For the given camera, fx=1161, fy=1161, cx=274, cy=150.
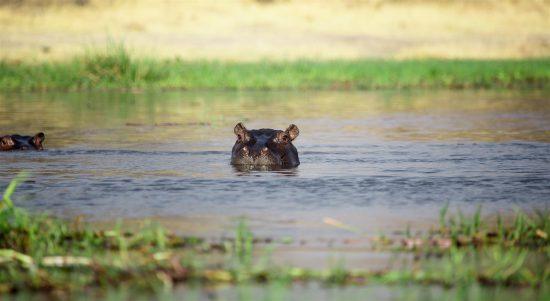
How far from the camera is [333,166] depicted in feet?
39.1

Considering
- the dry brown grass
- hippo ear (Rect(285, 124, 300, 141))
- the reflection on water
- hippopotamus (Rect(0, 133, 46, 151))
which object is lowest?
the reflection on water

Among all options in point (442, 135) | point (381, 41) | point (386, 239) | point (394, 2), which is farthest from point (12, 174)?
point (394, 2)

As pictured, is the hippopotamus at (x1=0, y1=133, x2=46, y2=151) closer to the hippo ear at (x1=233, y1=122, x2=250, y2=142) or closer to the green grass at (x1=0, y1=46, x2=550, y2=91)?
the hippo ear at (x1=233, y1=122, x2=250, y2=142)

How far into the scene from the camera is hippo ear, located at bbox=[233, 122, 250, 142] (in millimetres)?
11562

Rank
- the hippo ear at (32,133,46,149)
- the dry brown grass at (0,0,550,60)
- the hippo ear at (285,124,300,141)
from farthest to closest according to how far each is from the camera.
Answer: the dry brown grass at (0,0,550,60) → the hippo ear at (32,133,46,149) → the hippo ear at (285,124,300,141)

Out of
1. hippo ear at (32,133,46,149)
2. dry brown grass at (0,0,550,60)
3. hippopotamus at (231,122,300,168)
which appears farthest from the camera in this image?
dry brown grass at (0,0,550,60)

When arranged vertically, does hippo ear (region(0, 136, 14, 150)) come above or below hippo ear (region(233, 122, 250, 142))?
below

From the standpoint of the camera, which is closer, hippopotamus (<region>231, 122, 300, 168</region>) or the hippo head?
hippopotamus (<region>231, 122, 300, 168</region>)

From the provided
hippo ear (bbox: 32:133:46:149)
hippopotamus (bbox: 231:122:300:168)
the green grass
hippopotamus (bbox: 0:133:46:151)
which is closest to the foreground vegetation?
hippopotamus (bbox: 231:122:300:168)

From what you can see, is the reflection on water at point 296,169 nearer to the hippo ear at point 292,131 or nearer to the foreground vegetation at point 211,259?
the hippo ear at point 292,131

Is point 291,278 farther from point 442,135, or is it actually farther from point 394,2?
point 394,2

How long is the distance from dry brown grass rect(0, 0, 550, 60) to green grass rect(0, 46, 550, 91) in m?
9.21

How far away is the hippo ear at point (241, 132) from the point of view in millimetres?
11562

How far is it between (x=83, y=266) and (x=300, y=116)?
14684 millimetres
